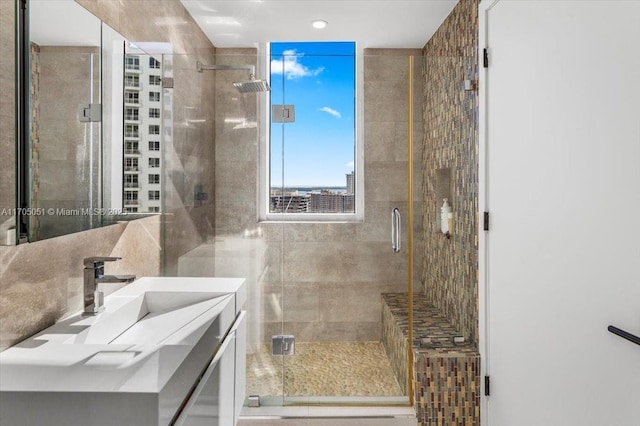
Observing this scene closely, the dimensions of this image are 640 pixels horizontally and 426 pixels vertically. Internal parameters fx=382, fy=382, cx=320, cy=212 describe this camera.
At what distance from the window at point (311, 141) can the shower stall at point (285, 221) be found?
2 centimetres

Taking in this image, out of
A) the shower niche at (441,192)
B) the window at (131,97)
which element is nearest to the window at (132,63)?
the window at (131,97)

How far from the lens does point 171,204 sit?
2.21 m

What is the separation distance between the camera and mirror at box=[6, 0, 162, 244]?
3.67 feet

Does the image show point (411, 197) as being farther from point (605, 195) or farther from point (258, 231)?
point (605, 195)


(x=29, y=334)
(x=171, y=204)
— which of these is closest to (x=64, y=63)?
(x=29, y=334)

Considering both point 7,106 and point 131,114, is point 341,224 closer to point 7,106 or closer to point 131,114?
point 131,114

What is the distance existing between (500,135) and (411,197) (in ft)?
1.93

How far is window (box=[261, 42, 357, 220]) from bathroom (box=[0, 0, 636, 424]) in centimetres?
9

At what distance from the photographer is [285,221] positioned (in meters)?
2.26

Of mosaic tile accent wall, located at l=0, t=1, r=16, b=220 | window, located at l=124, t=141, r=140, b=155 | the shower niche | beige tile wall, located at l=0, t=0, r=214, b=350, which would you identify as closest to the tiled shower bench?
the shower niche

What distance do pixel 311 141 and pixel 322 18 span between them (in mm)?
957

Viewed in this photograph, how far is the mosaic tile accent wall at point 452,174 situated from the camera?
7.13ft

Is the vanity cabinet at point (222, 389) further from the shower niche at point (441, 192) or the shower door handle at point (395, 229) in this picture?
the shower niche at point (441, 192)

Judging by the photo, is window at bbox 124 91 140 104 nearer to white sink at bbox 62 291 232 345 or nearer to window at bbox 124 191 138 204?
window at bbox 124 191 138 204
